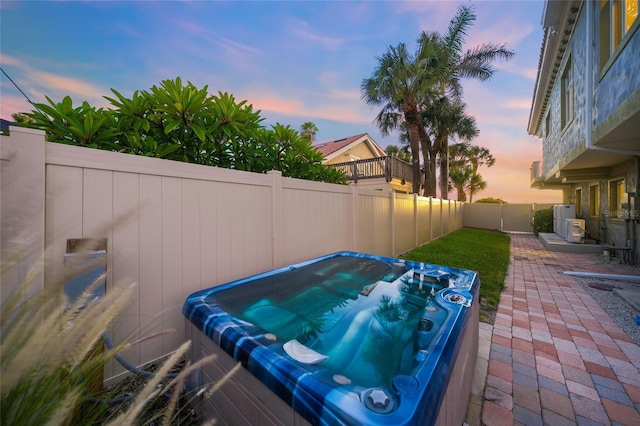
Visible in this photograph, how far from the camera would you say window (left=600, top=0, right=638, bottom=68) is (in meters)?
3.59

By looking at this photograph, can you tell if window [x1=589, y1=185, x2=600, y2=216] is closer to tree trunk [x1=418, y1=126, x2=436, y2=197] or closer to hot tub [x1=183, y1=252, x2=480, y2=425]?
tree trunk [x1=418, y1=126, x2=436, y2=197]

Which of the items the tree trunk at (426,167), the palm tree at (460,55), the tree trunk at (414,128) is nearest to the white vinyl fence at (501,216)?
the palm tree at (460,55)

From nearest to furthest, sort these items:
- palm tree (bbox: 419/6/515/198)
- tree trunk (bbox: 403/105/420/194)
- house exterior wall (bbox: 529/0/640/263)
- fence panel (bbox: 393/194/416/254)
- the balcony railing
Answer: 1. house exterior wall (bbox: 529/0/640/263)
2. fence panel (bbox: 393/194/416/254)
3. palm tree (bbox: 419/6/515/198)
4. tree trunk (bbox: 403/105/420/194)
5. the balcony railing

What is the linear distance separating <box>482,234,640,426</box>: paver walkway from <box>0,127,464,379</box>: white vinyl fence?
8.12ft

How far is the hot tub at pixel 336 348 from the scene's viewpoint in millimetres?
974

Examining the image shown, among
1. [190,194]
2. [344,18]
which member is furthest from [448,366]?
[344,18]

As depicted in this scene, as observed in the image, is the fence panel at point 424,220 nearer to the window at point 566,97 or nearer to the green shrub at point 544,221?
the window at point 566,97

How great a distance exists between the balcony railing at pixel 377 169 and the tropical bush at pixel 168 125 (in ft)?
31.9

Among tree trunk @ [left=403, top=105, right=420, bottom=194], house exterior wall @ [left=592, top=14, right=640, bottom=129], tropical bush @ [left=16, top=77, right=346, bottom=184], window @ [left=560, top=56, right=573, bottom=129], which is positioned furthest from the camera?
tree trunk @ [left=403, top=105, right=420, bottom=194]

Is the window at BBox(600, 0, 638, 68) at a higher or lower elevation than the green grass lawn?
higher

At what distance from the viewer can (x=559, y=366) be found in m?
2.26

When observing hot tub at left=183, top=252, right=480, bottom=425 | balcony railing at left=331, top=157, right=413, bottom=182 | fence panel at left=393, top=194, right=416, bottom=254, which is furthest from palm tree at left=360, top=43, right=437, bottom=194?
hot tub at left=183, top=252, right=480, bottom=425

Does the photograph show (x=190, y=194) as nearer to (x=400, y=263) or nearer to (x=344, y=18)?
(x=400, y=263)

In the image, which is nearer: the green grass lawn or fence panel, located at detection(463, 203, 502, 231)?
the green grass lawn
